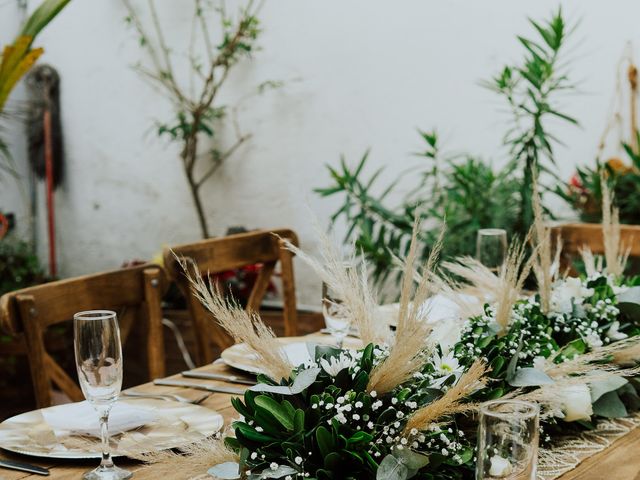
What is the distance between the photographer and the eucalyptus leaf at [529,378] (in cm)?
118

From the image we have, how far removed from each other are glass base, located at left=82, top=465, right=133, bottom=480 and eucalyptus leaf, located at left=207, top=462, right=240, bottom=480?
172 mm

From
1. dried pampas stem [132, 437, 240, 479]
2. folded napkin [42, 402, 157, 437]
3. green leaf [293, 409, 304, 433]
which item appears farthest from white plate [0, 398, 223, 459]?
green leaf [293, 409, 304, 433]

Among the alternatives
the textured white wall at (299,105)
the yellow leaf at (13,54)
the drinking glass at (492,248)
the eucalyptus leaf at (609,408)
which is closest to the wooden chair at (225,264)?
the drinking glass at (492,248)

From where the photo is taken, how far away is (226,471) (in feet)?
3.37

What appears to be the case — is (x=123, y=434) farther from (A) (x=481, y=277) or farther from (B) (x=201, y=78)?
(B) (x=201, y=78)

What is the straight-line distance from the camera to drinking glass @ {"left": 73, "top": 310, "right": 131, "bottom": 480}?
115cm

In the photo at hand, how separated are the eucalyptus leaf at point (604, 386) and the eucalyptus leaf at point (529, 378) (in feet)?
0.43

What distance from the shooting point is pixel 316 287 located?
4.23m

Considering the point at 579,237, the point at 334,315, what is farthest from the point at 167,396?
the point at 579,237

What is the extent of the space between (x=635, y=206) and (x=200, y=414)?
198cm

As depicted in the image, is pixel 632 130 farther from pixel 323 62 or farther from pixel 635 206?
pixel 323 62

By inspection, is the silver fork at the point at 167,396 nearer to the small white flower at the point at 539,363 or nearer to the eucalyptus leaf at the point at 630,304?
the small white flower at the point at 539,363

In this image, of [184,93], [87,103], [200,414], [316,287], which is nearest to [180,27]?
[184,93]

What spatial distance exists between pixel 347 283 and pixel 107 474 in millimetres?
398
